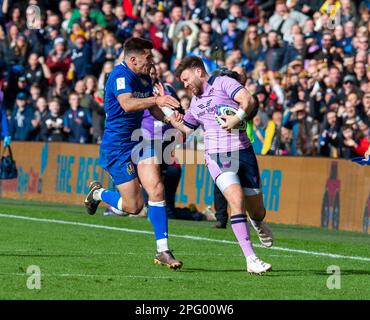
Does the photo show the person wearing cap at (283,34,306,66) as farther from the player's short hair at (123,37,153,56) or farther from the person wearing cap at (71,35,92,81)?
the player's short hair at (123,37,153,56)

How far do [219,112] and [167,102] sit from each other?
685mm

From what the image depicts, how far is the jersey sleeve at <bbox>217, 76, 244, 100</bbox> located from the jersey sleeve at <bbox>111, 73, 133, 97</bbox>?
956mm

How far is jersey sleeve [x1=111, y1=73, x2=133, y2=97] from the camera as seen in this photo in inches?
529

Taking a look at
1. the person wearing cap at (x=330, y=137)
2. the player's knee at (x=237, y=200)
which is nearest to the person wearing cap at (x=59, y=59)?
the person wearing cap at (x=330, y=137)

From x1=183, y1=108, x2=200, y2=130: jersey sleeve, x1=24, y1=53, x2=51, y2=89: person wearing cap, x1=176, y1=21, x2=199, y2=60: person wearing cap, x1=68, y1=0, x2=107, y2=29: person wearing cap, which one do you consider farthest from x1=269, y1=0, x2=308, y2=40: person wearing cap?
x1=183, y1=108, x2=200, y2=130: jersey sleeve

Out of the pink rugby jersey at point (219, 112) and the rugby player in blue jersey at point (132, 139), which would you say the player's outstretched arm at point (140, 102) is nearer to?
the rugby player in blue jersey at point (132, 139)

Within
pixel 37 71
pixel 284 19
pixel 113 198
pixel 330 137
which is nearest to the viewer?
pixel 113 198

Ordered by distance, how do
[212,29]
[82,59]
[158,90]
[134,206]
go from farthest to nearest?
1. [82,59]
2. [212,29]
3. [158,90]
4. [134,206]

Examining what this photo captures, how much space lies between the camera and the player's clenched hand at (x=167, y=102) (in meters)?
12.7

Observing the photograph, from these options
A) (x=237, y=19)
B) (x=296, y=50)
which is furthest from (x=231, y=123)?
(x=237, y=19)

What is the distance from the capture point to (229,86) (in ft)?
42.9

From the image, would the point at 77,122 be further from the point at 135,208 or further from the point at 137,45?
the point at 137,45
